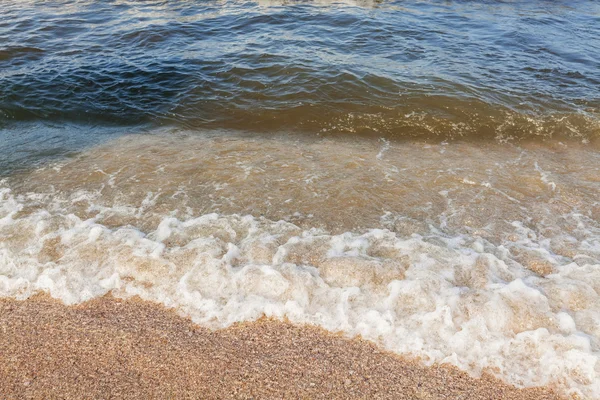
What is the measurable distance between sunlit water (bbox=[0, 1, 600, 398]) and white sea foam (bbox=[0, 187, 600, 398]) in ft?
0.06

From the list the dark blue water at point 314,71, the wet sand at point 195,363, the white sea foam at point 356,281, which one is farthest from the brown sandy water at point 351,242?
the dark blue water at point 314,71

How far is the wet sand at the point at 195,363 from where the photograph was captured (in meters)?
3.01

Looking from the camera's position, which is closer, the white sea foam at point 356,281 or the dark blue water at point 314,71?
the white sea foam at point 356,281

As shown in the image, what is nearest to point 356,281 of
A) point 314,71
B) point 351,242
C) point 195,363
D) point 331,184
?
point 351,242

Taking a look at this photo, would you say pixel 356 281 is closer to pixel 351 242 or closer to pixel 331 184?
pixel 351 242

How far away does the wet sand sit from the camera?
9.87ft

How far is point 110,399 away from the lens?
9.72ft

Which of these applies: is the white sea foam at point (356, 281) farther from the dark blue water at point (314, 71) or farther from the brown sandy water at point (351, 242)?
the dark blue water at point (314, 71)

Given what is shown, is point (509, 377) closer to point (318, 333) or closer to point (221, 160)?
point (318, 333)

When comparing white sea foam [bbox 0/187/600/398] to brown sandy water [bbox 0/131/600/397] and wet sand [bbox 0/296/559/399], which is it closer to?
brown sandy water [bbox 0/131/600/397]

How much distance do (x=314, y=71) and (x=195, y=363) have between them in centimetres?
754

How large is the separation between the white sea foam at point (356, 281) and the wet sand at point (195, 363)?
16 centimetres

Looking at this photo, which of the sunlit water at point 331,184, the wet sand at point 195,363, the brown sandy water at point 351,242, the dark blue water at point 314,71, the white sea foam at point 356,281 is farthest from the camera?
the dark blue water at point 314,71

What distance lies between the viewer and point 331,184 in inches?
220
